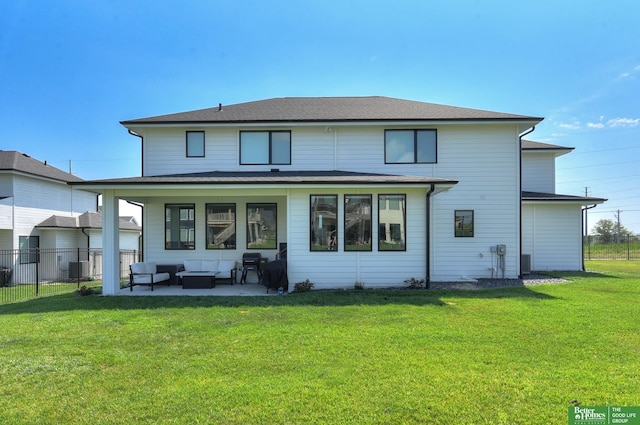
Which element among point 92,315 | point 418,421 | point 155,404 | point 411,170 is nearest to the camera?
point 418,421

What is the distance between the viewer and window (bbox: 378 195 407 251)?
33.2 feet

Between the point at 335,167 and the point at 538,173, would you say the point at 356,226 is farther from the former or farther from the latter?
the point at 538,173

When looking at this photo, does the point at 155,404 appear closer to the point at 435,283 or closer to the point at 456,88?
the point at 435,283

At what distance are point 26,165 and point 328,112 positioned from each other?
17125mm

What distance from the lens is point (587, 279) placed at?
1134 cm

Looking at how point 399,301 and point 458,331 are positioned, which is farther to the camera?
point 399,301

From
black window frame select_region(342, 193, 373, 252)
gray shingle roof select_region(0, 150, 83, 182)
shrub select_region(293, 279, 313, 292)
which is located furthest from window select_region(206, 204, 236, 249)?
gray shingle roof select_region(0, 150, 83, 182)

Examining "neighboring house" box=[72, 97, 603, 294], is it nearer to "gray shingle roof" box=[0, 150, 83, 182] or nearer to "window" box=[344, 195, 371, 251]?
"window" box=[344, 195, 371, 251]

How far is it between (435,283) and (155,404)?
9.67 m

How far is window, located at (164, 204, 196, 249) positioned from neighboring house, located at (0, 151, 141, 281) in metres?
7.35

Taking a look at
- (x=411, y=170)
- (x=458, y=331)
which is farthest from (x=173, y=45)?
(x=458, y=331)

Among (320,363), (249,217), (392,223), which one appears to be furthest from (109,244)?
(392,223)

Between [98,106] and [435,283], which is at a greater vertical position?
[98,106]

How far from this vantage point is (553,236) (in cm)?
1429
